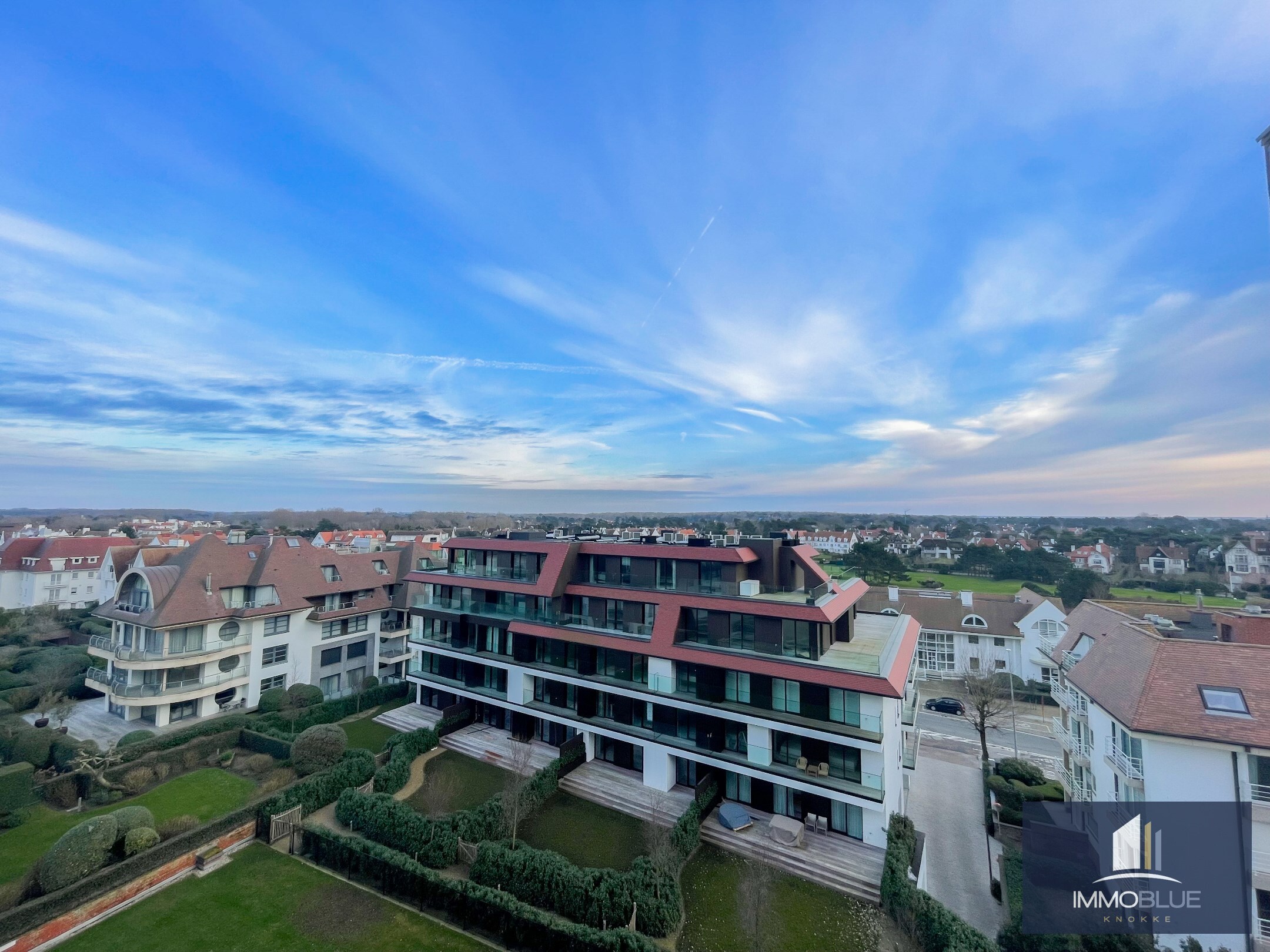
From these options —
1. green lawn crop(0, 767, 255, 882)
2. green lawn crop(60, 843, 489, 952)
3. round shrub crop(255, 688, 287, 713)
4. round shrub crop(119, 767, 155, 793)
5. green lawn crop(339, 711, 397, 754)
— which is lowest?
green lawn crop(60, 843, 489, 952)

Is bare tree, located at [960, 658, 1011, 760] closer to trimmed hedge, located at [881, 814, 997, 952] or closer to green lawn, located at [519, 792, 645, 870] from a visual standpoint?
trimmed hedge, located at [881, 814, 997, 952]

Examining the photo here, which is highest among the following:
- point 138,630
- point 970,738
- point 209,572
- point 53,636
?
point 209,572

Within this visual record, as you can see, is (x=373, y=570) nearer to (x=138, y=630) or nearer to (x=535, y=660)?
(x=138, y=630)

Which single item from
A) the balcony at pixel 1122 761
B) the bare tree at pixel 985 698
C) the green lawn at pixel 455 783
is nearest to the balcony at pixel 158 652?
the green lawn at pixel 455 783

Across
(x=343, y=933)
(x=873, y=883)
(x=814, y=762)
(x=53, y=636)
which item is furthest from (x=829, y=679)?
(x=53, y=636)

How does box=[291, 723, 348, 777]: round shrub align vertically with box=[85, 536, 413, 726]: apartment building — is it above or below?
below

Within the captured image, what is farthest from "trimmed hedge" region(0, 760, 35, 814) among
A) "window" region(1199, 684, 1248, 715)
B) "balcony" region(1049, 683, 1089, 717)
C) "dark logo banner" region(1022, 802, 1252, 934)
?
"balcony" region(1049, 683, 1089, 717)

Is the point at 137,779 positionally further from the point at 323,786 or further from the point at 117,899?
the point at 323,786
